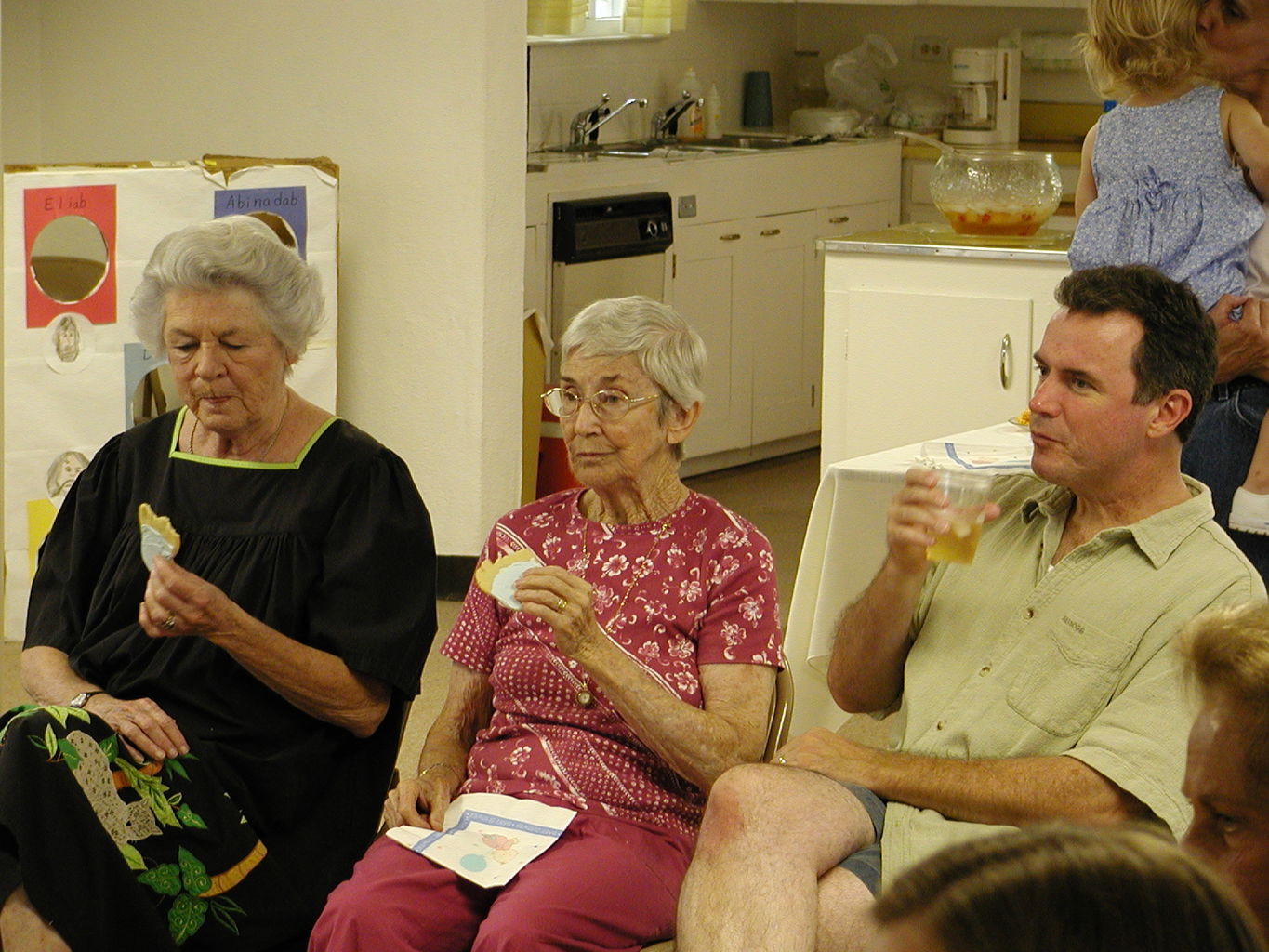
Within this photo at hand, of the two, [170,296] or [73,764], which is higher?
[170,296]

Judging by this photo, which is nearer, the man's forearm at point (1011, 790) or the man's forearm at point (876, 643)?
the man's forearm at point (1011, 790)

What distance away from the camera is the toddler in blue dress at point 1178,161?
2748mm

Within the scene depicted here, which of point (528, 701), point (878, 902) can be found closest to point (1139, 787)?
point (528, 701)

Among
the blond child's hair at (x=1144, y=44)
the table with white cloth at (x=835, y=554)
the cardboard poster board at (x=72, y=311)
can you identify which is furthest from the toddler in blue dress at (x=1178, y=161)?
the cardboard poster board at (x=72, y=311)

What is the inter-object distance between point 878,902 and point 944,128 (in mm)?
6894

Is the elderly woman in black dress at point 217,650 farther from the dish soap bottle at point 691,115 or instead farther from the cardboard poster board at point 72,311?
the dish soap bottle at point 691,115

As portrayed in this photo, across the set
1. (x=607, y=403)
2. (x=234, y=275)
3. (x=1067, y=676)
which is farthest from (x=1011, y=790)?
(x=234, y=275)

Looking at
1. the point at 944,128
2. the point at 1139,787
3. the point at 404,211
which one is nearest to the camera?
the point at 1139,787

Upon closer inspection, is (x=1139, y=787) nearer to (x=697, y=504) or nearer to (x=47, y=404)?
(x=697, y=504)

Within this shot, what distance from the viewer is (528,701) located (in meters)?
2.34

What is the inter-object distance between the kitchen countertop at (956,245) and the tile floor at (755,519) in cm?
94

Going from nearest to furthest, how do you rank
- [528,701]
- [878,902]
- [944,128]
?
[878,902] < [528,701] < [944,128]

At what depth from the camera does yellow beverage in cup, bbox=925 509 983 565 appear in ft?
6.89

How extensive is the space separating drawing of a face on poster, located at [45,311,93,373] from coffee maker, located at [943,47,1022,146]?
406 centimetres
